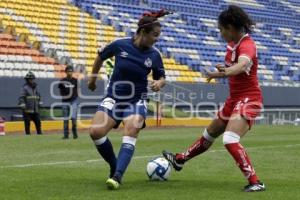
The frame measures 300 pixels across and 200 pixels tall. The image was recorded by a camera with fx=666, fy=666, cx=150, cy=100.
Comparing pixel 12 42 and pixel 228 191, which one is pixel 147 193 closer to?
pixel 228 191

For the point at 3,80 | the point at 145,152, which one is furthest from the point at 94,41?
the point at 145,152

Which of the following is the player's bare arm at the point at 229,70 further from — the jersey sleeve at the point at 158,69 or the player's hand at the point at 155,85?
the jersey sleeve at the point at 158,69

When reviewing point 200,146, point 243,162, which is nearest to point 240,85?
point 243,162

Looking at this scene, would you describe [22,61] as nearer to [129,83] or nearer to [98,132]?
[129,83]

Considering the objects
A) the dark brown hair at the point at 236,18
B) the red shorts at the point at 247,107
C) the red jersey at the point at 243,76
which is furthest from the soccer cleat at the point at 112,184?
the dark brown hair at the point at 236,18

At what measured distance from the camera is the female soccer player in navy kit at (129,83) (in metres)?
7.58

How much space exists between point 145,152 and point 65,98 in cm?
569

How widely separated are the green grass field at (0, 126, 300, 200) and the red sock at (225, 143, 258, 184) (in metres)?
0.21

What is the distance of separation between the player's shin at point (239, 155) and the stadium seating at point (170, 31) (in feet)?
63.9

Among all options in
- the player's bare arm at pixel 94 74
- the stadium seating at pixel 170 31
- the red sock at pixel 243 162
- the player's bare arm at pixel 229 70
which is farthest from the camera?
the stadium seating at pixel 170 31

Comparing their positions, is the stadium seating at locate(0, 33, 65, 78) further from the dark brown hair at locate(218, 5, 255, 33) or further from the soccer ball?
the dark brown hair at locate(218, 5, 255, 33)

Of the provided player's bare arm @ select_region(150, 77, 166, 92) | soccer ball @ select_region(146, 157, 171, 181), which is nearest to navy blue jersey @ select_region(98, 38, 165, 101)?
player's bare arm @ select_region(150, 77, 166, 92)

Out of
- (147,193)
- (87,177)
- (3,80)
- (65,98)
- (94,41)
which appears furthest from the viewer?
(94,41)

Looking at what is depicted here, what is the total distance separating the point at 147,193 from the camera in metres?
6.88
